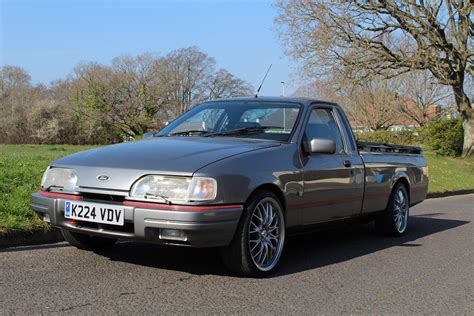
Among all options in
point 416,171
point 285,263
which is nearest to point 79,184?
point 285,263

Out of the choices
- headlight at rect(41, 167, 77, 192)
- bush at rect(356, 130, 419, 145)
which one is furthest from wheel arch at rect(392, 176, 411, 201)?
bush at rect(356, 130, 419, 145)

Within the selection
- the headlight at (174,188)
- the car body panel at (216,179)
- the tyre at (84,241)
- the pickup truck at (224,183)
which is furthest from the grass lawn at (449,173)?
the headlight at (174,188)

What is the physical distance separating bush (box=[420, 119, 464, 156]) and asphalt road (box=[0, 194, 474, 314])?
77.5ft

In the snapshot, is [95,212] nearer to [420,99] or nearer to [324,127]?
[324,127]

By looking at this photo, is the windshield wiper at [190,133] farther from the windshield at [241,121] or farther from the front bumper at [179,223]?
the front bumper at [179,223]

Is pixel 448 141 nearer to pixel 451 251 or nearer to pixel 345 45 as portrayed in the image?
pixel 345 45

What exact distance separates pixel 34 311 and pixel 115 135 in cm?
5487

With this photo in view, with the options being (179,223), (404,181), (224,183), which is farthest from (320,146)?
(404,181)

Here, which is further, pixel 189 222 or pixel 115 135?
pixel 115 135

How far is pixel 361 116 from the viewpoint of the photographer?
49.4 meters

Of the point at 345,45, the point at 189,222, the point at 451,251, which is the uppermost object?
the point at 345,45

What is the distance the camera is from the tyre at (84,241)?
554cm

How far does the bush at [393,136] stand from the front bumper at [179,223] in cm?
2840

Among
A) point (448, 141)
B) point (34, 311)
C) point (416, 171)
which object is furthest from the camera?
point (448, 141)
